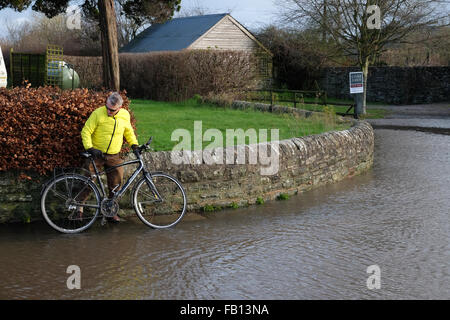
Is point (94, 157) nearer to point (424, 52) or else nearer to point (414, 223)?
point (414, 223)

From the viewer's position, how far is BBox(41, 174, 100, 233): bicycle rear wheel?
7.27 metres

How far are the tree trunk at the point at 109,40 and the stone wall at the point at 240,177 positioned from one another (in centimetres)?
777

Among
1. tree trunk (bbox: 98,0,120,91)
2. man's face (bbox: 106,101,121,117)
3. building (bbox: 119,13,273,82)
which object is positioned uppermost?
building (bbox: 119,13,273,82)

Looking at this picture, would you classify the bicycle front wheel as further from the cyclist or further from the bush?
the bush

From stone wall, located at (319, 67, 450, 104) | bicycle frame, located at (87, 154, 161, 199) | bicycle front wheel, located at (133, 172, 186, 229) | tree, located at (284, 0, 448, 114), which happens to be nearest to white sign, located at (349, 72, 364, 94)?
tree, located at (284, 0, 448, 114)

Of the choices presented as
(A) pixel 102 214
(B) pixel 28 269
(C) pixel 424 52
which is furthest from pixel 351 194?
(C) pixel 424 52

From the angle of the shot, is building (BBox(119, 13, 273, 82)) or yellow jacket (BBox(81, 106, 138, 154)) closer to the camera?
yellow jacket (BBox(81, 106, 138, 154))

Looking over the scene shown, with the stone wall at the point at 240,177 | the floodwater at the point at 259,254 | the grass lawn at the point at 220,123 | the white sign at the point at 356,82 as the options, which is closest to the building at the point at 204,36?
the white sign at the point at 356,82

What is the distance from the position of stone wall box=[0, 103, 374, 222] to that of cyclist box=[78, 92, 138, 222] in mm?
442

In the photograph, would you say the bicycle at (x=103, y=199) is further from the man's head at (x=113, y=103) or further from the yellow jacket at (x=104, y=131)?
the man's head at (x=113, y=103)

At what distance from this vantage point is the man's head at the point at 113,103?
23.9 ft

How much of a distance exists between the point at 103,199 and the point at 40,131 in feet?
4.00
